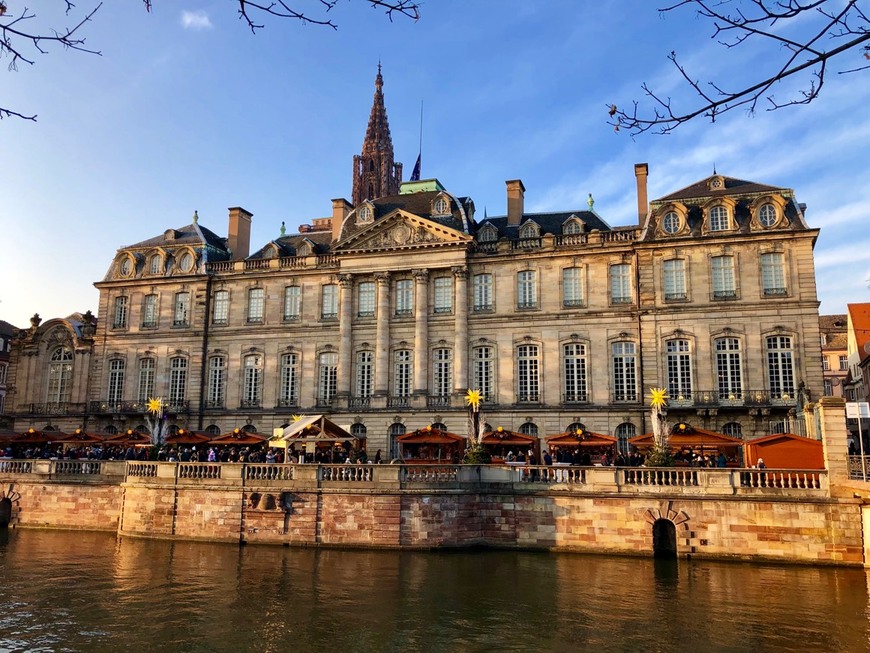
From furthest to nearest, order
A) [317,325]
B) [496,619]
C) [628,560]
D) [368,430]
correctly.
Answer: [317,325] → [368,430] → [628,560] → [496,619]

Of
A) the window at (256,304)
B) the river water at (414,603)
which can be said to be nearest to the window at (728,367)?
the river water at (414,603)

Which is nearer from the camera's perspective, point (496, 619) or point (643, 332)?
point (496, 619)

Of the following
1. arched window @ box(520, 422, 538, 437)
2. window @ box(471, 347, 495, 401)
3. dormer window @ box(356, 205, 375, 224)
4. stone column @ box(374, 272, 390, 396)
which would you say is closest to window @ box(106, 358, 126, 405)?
stone column @ box(374, 272, 390, 396)

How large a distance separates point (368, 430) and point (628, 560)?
749 inches

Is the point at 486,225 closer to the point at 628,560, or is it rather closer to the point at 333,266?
the point at 333,266

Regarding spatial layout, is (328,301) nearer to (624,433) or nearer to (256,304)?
(256,304)

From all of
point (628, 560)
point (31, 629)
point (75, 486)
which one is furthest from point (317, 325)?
point (31, 629)

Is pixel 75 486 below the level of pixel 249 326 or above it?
below

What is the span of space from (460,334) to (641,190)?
524 inches

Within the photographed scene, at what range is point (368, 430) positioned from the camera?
40.8 metres

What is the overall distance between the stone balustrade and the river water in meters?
2.45

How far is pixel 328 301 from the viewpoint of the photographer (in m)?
44.4

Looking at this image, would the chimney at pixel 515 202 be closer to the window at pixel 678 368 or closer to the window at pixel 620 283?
the window at pixel 620 283

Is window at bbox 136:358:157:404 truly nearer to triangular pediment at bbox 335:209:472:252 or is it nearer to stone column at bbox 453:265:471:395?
triangular pediment at bbox 335:209:472:252
